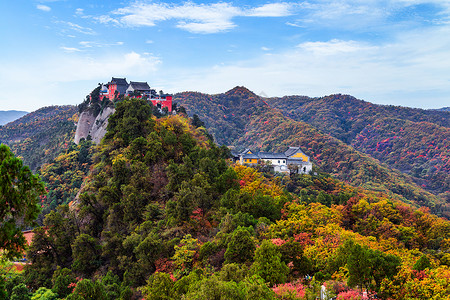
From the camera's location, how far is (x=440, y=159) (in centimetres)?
8062

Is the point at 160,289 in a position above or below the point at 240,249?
below

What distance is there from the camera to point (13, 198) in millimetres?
9125

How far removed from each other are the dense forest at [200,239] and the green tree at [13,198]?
599 cm

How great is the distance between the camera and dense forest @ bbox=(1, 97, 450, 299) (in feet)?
40.5

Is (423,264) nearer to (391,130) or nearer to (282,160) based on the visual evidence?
(282,160)

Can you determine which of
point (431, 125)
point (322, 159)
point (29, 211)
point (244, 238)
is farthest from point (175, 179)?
point (431, 125)

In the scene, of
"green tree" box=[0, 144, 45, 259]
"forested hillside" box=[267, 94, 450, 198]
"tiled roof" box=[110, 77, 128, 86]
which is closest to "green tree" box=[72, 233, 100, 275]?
"green tree" box=[0, 144, 45, 259]

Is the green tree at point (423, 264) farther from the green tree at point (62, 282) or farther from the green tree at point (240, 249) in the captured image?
the green tree at point (62, 282)

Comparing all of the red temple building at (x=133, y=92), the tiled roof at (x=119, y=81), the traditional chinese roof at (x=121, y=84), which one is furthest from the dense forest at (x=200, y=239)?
the tiled roof at (x=119, y=81)

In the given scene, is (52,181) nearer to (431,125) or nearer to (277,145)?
(277,145)

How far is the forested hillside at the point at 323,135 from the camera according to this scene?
206 feet

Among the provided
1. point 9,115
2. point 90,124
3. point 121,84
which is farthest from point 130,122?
point 9,115

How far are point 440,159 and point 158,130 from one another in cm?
8174

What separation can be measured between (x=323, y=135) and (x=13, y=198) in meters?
78.7
